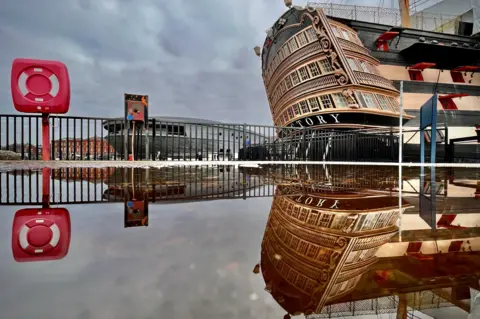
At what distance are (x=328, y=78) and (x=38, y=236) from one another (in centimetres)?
1963

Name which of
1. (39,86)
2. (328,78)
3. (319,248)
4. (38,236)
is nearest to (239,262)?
(319,248)

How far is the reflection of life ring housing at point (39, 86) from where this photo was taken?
567cm

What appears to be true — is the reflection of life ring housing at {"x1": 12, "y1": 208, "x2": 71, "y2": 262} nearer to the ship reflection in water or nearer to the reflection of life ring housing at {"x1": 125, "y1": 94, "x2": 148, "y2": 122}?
the ship reflection in water

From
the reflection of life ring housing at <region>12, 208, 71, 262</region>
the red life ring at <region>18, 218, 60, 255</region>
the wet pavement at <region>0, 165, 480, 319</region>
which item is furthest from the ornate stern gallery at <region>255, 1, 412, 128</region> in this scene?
the red life ring at <region>18, 218, 60, 255</region>

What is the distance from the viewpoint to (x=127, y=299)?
626 millimetres

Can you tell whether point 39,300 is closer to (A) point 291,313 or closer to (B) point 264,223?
(A) point 291,313

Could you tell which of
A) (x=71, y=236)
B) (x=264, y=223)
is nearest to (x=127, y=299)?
(x=71, y=236)

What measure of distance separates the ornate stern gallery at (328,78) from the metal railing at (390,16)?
2.53m

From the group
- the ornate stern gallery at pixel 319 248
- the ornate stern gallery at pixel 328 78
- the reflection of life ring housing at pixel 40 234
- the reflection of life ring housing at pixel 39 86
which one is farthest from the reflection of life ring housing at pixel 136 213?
the ornate stern gallery at pixel 328 78

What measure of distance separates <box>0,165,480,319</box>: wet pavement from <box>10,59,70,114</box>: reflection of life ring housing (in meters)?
5.53

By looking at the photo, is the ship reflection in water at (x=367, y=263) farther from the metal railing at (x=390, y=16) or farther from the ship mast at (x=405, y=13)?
the ship mast at (x=405, y=13)

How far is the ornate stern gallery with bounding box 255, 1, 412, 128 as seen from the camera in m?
17.9

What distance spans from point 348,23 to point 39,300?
2539 cm

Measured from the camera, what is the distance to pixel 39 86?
5922 mm
